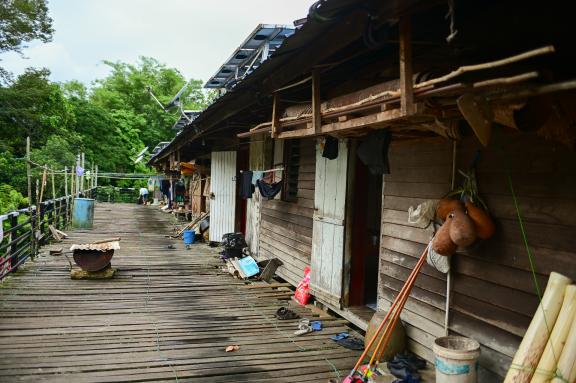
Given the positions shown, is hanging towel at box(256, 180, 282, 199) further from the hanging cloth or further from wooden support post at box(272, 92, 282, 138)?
wooden support post at box(272, 92, 282, 138)

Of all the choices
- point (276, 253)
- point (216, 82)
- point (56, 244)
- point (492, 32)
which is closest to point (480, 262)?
point (492, 32)

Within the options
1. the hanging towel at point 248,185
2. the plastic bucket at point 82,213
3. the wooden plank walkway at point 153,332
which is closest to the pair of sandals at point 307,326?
the wooden plank walkway at point 153,332

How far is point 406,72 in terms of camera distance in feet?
8.42

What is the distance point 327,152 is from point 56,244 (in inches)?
316

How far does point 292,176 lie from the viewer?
7.19 meters

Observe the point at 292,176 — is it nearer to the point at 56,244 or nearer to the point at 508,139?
the point at 508,139

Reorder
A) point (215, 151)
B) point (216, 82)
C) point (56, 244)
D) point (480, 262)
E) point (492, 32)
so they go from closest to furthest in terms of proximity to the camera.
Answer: point (492, 32) < point (480, 262) < point (56, 244) < point (215, 151) < point (216, 82)

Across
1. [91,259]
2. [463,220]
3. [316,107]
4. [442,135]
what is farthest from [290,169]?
[463,220]

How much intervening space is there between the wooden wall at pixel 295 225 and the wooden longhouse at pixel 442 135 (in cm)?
58

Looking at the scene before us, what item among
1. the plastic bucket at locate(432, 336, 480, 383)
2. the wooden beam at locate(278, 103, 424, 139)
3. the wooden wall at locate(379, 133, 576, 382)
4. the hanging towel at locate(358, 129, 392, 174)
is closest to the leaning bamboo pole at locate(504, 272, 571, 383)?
the wooden wall at locate(379, 133, 576, 382)

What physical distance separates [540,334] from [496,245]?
2.68 ft

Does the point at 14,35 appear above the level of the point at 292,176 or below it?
above

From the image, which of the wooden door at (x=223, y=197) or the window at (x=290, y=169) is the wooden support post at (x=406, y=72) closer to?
the window at (x=290, y=169)

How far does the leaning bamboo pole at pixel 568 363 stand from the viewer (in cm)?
232
